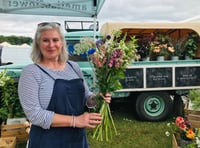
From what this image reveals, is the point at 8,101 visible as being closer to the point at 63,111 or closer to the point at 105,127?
the point at 105,127

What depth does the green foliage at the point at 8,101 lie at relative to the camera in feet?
14.3

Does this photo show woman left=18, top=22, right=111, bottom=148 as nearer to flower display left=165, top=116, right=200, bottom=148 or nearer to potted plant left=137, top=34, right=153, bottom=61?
flower display left=165, top=116, right=200, bottom=148

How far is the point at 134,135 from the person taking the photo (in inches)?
185

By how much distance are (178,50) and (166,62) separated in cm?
38

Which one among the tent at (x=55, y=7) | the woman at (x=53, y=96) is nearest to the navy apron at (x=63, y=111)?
the woman at (x=53, y=96)

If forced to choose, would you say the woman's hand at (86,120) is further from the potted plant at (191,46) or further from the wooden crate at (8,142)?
the potted plant at (191,46)

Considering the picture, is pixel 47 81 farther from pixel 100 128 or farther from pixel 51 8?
pixel 51 8

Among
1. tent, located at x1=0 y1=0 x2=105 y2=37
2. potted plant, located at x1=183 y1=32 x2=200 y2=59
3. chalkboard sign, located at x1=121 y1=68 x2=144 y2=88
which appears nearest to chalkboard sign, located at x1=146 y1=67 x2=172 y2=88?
chalkboard sign, located at x1=121 y1=68 x2=144 y2=88

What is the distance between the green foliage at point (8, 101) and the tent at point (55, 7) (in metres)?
1.40

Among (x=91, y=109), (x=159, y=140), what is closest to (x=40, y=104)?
(x=91, y=109)

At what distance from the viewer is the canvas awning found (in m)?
3.30

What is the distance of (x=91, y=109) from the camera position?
1.67m

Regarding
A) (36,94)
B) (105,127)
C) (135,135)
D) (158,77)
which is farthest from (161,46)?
(36,94)

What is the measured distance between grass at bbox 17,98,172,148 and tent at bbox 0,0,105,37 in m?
1.52
